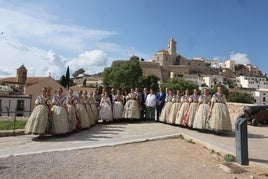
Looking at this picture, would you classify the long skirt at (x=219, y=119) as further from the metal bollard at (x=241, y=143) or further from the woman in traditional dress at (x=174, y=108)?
the metal bollard at (x=241, y=143)

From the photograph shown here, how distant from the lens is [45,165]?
5.77 meters

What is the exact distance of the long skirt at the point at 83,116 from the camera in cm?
1066

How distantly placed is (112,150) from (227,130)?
4746 mm

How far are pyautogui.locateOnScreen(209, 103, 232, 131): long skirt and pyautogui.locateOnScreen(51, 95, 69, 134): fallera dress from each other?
496cm

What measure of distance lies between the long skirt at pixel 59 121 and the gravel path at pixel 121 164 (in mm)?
2474

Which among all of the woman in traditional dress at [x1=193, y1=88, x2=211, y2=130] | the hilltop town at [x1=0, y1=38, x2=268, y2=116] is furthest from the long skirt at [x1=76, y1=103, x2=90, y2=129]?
the hilltop town at [x1=0, y1=38, x2=268, y2=116]

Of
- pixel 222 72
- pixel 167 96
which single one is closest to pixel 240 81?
pixel 222 72

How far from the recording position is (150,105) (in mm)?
13211

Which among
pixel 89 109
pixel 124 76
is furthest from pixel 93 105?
pixel 124 76

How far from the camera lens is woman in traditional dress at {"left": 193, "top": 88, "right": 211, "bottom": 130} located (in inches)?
404

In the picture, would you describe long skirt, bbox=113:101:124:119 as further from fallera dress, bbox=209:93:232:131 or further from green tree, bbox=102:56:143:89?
green tree, bbox=102:56:143:89

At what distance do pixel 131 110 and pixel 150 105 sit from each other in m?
1.04

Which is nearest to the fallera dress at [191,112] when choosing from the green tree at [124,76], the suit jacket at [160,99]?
the suit jacket at [160,99]

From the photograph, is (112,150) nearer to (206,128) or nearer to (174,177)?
(174,177)
